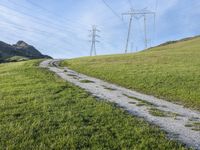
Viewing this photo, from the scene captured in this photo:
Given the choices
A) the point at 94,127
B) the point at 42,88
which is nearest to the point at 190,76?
the point at 42,88

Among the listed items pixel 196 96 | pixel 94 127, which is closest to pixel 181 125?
pixel 94 127

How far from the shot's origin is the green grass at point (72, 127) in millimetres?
11320

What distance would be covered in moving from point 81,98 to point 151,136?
8594mm

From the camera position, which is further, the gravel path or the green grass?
the gravel path

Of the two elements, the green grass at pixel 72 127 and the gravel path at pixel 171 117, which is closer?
the green grass at pixel 72 127

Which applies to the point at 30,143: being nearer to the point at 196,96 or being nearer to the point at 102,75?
the point at 196,96

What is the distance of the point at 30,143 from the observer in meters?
11.2

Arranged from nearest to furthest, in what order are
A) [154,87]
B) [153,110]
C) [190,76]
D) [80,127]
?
[80,127], [153,110], [154,87], [190,76]

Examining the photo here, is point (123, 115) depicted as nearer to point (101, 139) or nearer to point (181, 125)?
point (181, 125)

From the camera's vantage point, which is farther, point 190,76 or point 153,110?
point 190,76

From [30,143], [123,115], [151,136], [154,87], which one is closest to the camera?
[30,143]

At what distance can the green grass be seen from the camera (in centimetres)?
1132

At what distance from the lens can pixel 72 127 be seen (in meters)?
13.2

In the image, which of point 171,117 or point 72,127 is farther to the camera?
point 171,117
